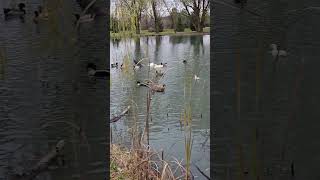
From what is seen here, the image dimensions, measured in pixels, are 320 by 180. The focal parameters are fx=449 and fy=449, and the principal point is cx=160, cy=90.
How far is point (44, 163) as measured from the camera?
0.75 m

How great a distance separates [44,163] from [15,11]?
0.25 metres

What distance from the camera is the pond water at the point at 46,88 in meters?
0.74

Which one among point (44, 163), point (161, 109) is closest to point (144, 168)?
point (44, 163)

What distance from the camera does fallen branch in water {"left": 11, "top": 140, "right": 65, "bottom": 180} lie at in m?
0.75

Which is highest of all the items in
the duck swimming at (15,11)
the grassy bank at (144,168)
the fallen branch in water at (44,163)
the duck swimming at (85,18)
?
the duck swimming at (15,11)

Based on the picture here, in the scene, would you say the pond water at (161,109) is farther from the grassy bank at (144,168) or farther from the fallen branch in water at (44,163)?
the fallen branch in water at (44,163)

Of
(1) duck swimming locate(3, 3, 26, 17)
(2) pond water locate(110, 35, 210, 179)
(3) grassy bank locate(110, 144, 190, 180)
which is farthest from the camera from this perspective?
(2) pond water locate(110, 35, 210, 179)

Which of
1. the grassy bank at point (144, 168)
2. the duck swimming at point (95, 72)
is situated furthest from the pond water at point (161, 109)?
the duck swimming at point (95, 72)

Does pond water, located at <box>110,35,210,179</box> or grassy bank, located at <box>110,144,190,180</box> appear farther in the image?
pond water, located at <box>110,35,210,179</box>
